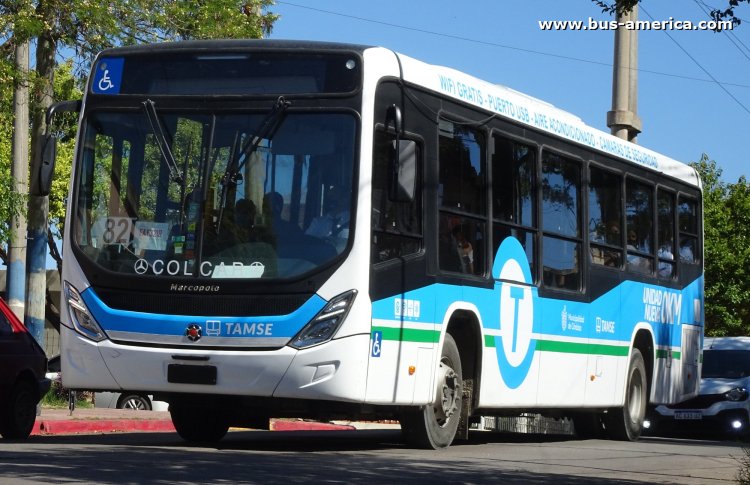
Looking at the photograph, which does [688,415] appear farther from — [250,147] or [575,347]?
[250,147]

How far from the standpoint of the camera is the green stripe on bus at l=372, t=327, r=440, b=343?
12.4 m

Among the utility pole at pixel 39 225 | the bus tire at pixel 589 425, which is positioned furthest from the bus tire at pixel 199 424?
the utility pole at pixel 39 225

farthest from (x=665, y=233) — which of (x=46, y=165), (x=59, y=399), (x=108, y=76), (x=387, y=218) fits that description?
(x=59, y=399)

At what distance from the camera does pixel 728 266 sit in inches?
2000

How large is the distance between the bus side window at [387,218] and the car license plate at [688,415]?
34.7 feet

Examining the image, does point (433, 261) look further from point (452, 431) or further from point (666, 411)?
point (666, 411)

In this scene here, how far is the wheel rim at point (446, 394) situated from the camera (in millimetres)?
13570

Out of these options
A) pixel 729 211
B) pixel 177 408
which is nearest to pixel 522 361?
pixel 177 408

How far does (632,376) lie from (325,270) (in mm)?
7444

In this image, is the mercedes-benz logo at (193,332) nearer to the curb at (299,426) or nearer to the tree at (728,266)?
the curb at (299,426)

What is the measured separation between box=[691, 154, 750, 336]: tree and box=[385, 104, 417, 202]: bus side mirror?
39.2 metres

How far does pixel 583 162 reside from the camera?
16.8 m

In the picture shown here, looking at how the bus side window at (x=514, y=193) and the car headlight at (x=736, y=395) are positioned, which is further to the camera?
the car headlight at (x=736, y=395)

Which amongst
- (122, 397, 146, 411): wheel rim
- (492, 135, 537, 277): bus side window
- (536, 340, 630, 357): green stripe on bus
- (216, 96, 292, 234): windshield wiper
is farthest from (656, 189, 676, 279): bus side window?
(122, 397, 146, 411): wheel rim
